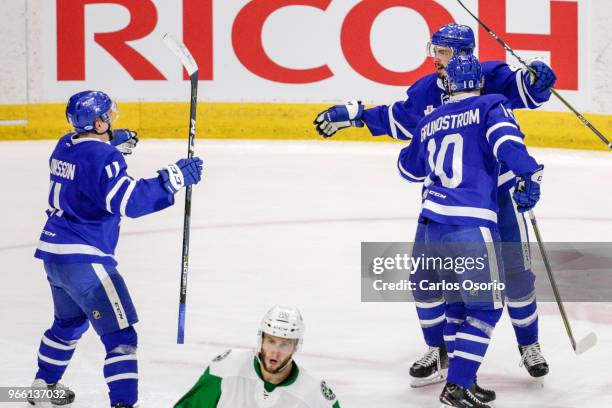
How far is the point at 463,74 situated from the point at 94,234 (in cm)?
131

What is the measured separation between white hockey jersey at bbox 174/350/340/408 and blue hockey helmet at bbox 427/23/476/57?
1964mm

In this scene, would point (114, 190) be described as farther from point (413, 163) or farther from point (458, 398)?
point (458, 398)

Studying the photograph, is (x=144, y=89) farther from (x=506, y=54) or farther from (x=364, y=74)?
(x=506, y=54)

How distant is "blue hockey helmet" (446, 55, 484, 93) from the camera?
4.04 meters

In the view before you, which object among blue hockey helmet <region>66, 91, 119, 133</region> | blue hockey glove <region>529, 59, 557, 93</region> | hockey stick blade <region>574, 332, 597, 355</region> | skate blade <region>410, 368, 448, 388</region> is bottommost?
skate blade <region>410, 368, 448, 388</region>

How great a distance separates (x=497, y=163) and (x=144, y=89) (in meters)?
6.04

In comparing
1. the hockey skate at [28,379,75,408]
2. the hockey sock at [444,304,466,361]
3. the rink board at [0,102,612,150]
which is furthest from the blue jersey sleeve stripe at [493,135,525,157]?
the rink board at [0,102,612,150]

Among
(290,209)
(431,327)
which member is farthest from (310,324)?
(290,209)

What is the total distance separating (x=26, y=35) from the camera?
973 cm

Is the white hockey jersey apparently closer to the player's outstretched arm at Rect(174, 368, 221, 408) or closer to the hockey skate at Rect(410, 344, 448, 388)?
the player's outstretched arm at Rect(174, 368, 221, 408)

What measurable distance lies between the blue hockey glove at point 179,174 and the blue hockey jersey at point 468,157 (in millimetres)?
793

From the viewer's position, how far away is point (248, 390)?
2.73 metres

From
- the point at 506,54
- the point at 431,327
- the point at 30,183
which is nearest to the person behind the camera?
the point at 431,327

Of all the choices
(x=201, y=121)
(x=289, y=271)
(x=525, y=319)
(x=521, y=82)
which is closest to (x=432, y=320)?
(x=525, y=319)
